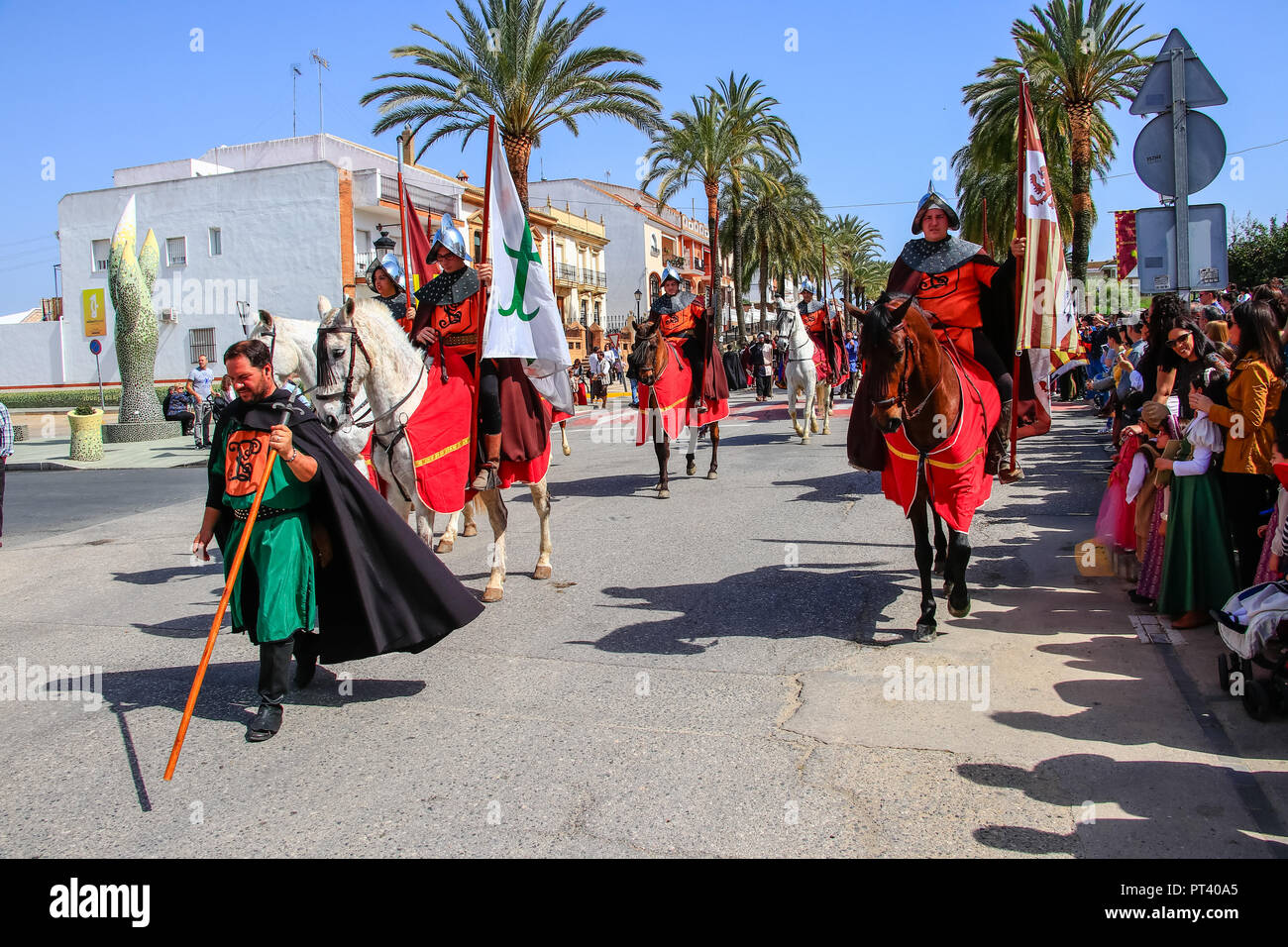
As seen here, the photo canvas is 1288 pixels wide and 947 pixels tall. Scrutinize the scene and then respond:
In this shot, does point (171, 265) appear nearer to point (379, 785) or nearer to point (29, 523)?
point (29, 523)

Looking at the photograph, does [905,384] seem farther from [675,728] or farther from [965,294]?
[675,728]

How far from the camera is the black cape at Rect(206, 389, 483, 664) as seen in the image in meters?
4.81

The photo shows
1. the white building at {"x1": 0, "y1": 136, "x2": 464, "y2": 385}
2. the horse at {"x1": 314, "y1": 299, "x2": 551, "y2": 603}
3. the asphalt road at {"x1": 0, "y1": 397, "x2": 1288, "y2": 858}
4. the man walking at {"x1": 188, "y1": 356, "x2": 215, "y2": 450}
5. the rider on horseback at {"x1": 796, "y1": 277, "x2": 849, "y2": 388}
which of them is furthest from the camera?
the white building at {"x1": 0, "y1": 136, "x2": 464, "y2": 385}

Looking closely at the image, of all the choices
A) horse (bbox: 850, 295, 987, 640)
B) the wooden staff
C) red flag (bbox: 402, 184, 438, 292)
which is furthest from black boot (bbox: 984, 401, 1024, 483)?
red flag (bbox: 402, 184, 438, 292)

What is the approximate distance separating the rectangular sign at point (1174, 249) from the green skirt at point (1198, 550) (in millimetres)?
1426

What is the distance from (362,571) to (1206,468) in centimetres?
475

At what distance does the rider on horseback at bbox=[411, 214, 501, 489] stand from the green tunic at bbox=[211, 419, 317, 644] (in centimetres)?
243

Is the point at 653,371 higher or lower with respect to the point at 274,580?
higher

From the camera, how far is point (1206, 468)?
5.59 metres

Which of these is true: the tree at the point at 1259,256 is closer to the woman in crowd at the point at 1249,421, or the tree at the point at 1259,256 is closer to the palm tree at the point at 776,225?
the palm tree at the point at 776,225

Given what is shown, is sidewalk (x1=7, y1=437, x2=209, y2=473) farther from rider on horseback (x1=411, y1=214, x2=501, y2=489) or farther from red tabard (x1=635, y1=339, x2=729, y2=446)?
rider on horseback (x1=411, y1=214, x2=501, y2=489)

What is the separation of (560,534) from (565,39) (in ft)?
53.1

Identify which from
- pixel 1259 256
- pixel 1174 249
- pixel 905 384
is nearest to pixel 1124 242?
pixel 1174 249
